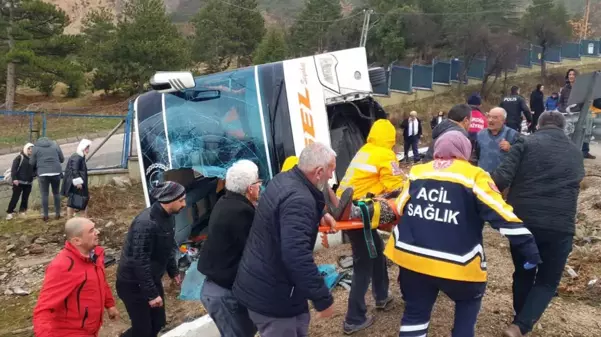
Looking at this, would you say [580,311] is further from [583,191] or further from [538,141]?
[583,191]

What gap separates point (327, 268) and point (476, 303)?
2.31m

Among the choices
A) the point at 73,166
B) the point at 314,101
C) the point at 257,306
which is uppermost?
the point at 314,101

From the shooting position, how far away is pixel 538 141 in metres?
3.75

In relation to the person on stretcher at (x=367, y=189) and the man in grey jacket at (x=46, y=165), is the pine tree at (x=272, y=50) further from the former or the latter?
the person on stretcher at (x=367, y=189)

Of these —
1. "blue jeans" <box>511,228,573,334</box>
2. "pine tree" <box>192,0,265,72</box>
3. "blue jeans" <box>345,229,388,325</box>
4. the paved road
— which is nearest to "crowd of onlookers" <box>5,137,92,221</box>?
the paved road

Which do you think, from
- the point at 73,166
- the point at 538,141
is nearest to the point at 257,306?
the point at 538,141

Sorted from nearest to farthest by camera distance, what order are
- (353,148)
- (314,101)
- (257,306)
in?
(257,306) → (314,101) → (353,148)

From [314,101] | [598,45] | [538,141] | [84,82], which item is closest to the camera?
[538,141]

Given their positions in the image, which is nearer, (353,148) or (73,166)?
(353,148)

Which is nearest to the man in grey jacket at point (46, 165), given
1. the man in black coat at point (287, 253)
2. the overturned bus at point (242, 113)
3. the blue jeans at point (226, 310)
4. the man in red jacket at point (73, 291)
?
the overturned bus at point (242, 113)

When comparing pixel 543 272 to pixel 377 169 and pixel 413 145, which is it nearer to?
pixel 377 169

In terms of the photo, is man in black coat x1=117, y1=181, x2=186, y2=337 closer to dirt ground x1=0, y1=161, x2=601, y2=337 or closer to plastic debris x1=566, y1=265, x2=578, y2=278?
dirt ground x1=0, y1=161, x2=601, y2=337

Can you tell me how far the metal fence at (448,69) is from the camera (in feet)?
80.7

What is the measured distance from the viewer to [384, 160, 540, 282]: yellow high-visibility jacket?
116 inches
